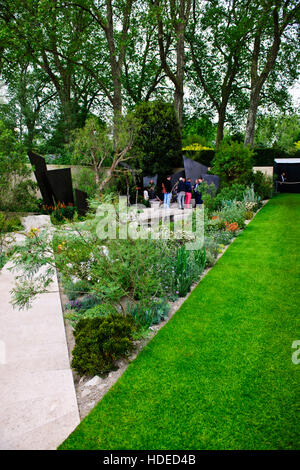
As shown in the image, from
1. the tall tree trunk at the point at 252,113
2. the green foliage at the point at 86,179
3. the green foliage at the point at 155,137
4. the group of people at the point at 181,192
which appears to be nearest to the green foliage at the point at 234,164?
the group of people at the point at 181,192

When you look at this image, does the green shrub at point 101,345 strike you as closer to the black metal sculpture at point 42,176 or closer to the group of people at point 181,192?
the group of people at point 181,192

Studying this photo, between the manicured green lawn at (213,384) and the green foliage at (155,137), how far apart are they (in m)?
11.6

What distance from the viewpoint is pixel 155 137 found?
15.7m

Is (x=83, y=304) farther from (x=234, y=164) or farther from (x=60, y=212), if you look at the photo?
(x=234, y=164)

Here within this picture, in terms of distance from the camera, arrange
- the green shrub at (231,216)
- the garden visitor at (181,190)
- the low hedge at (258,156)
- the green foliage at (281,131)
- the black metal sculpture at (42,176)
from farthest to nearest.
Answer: the green foliage at (281,131) < the low hedge at (258,156) < the garden visitor at (181,190) < the black metal sculpture at (42,176) < the green shrub at (231,216)

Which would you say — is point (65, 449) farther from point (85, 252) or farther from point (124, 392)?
point (85, 252)

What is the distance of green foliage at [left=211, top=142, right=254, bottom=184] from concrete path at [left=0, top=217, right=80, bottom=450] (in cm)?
1125

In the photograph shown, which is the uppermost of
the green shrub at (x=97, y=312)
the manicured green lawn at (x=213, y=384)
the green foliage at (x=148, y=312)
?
the green shrub at (x=97, y=312)

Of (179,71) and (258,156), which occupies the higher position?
(179,71)

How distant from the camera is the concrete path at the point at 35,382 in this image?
2.60m

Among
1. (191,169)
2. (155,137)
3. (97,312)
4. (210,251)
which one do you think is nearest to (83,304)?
(97,312)

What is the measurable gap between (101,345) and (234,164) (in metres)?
11.9

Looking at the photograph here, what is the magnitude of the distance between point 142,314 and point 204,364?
1.18 metres

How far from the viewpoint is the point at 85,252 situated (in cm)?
427
